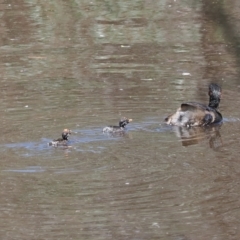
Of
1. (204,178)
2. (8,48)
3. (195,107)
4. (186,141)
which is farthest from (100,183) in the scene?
(8,48)

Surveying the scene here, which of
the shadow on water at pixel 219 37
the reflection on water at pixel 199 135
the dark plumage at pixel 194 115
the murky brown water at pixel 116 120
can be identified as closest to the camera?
the murky brown water at pixel 116 120

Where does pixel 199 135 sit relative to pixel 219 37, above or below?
above

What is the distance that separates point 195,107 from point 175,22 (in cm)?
566

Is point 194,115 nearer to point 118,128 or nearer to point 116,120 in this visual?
point 116,120

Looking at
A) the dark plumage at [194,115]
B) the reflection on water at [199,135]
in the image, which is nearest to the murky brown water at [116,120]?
the reflection on water at [199,135]

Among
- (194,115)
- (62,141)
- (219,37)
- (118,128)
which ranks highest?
(62,141)

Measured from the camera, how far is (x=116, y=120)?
1016cm

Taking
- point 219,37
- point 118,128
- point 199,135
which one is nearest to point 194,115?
point 199,135

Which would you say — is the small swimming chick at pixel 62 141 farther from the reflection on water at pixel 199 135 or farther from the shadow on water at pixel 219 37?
the shadow on water at pixel 219 37

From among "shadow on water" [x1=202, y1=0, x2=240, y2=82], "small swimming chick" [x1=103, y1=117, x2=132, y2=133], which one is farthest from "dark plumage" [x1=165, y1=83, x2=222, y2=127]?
"shadow on water" [x1=202, y1=0, x2=240, y2=82]

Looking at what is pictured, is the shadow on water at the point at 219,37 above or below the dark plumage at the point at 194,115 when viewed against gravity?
below

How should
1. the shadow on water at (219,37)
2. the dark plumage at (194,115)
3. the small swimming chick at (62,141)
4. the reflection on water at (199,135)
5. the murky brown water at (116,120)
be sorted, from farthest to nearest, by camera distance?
the shadow on water at (219,37)
the dark plumage at (194,115)
the reflection on water at (199,135)
the small swimming chick at (62,141)
the murky brown water at (116,120)

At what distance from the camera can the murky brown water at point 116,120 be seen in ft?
23.8

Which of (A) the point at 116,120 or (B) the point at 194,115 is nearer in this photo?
(A) the point at 116,120
